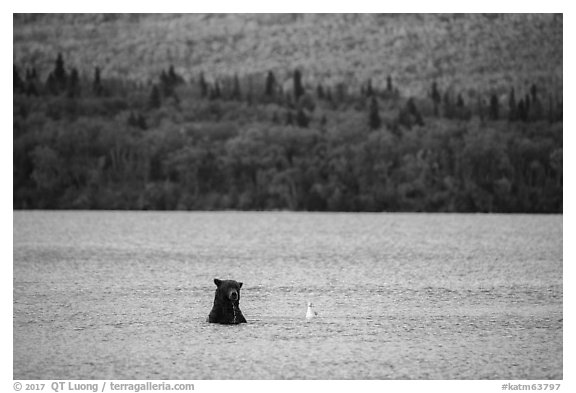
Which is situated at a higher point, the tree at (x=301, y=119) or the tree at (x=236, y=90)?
the tree at (x=236, y=90)

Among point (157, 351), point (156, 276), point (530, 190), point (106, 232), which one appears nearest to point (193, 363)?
point (157, 351)

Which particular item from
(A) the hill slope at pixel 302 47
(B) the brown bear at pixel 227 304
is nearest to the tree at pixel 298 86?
(A) the hill slope at pixel 302 47

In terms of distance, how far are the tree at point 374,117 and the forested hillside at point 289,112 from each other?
0.20m

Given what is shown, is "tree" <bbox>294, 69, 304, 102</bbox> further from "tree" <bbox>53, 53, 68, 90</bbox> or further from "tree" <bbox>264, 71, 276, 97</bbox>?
"tree" <bbox>53, 53, 68, 90</bbox>

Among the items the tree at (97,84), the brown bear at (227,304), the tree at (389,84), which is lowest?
the tree at (389,84)

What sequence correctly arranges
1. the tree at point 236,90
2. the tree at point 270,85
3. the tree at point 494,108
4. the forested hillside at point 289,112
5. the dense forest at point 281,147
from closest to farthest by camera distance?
the dense forest at point 281,147, the forested hillside at point 289,112, the tree at point 494,108, the tree at point 270,85, the tree at point 236,90

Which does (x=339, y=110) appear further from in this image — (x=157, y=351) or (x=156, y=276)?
(x=157, y=351)

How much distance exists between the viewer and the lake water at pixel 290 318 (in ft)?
59.5

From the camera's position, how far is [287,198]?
5413 inches

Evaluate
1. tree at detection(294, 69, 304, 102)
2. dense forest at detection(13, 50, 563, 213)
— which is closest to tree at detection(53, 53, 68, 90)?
dense forest at detection(13, 50, 563, 213)

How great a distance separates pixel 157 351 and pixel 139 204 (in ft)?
406

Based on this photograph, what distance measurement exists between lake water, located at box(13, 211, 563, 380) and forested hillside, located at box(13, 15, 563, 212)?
90.4 metres

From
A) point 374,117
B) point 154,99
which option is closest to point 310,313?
point 374,117

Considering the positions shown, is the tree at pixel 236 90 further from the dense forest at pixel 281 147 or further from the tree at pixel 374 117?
the tree at pixel 374 117
